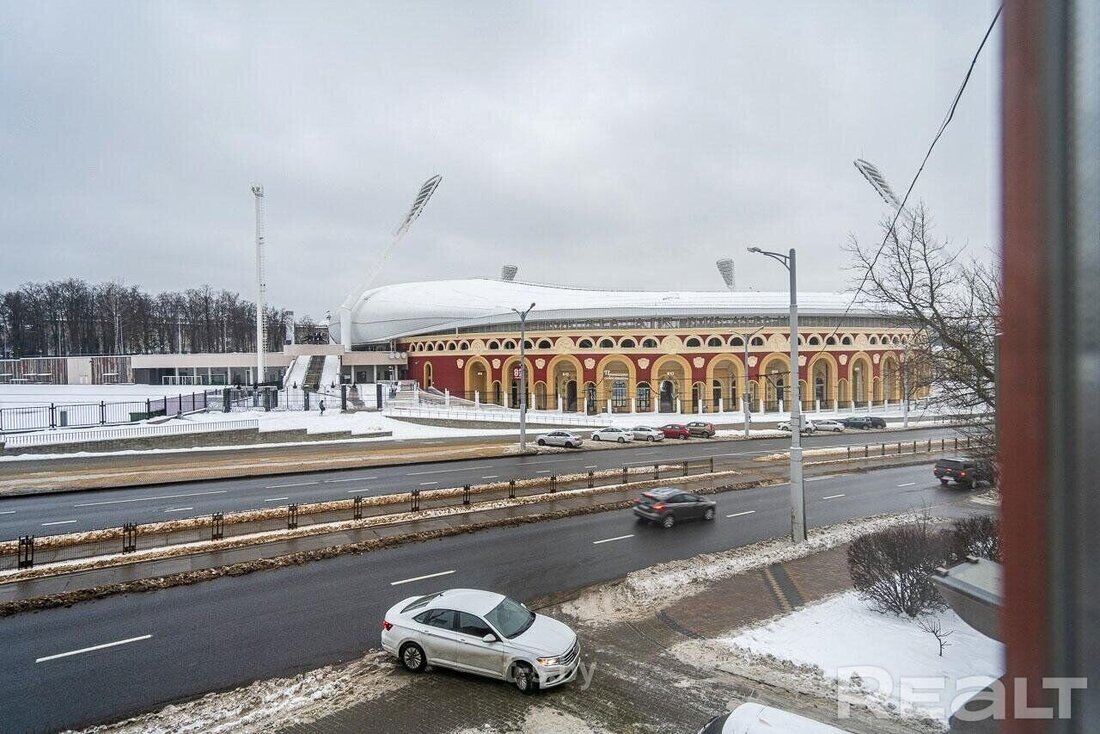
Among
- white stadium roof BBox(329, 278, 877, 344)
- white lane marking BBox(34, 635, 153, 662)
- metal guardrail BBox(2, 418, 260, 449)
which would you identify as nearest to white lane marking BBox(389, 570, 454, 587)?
white lane marking BBox(34, 635, 153, 662)

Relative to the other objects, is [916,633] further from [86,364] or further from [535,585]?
[86,364]

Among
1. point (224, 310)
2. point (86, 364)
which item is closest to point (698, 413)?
point (86, 364)

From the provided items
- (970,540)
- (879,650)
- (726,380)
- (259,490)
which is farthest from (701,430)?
(879,650)

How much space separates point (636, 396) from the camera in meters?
52.5

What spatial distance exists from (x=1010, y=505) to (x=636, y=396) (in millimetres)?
51818

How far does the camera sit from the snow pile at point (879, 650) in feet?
24.7

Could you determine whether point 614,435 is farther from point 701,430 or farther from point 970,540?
point 970,540

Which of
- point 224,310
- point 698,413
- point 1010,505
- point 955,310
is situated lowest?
point 698,413

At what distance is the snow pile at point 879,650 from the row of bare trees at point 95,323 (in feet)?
311

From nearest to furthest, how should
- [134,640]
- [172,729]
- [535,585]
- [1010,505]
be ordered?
[1010,505], [172,729], [134,640], [535,585]

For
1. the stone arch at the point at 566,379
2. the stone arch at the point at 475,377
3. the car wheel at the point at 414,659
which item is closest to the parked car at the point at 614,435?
the stone arch at the point at 566,379

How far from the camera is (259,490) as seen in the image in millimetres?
19938

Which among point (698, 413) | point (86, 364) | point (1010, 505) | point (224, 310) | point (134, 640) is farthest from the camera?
point (224, 310)

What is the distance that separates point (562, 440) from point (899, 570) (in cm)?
2270
